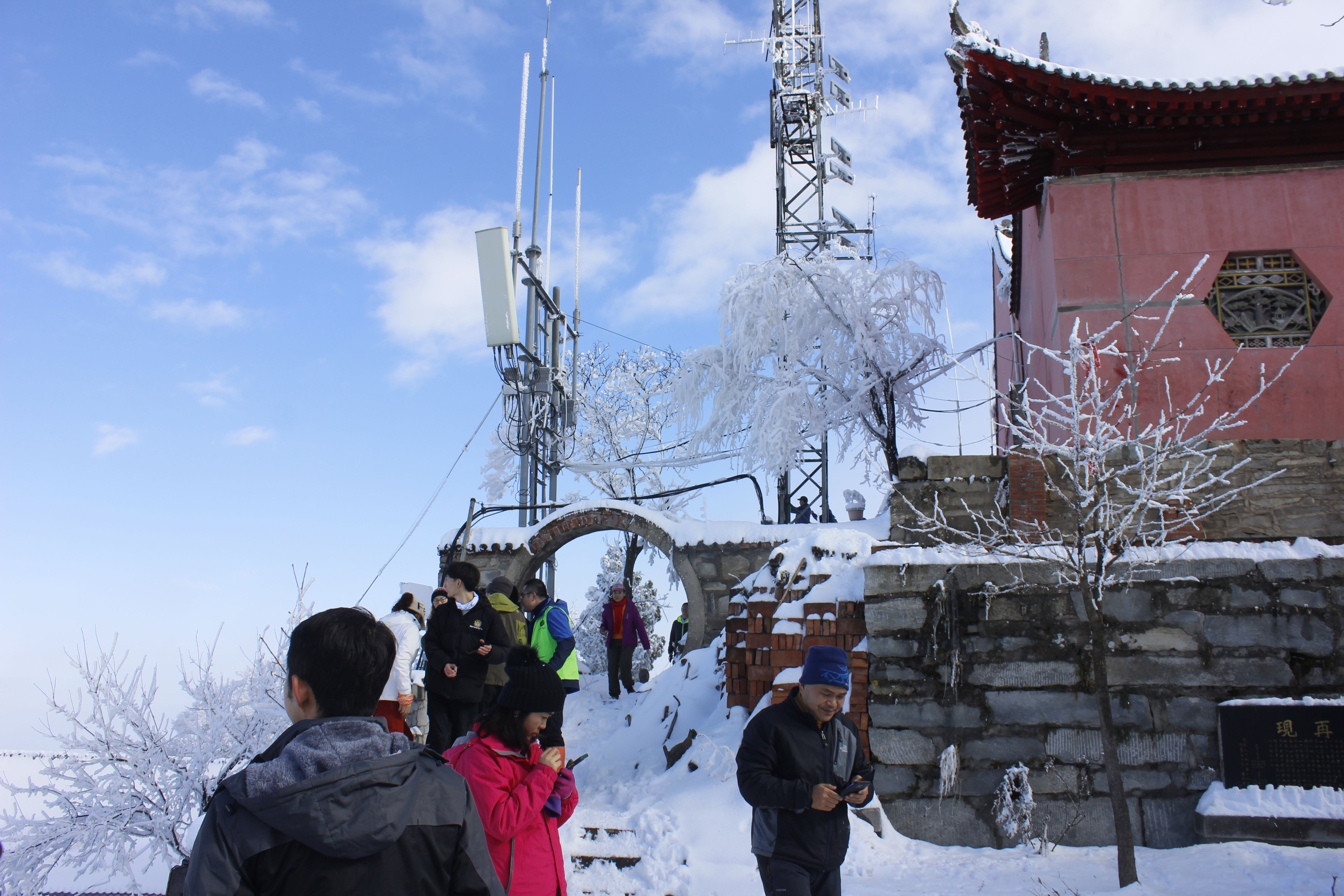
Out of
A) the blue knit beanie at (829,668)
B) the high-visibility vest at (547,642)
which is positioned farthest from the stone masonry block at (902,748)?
the blue knit beanie at (829,668)

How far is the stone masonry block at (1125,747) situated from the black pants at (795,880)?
3.25 metres

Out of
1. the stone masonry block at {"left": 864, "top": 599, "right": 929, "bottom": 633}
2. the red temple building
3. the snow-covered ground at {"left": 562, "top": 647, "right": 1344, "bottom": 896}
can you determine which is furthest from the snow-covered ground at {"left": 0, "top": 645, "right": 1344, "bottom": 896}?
the red temple building

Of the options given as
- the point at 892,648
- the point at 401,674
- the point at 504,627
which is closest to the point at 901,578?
the point at 892,648

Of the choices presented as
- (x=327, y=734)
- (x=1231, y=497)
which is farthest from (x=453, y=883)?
(x=1231, y=497)

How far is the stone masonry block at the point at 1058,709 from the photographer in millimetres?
5953

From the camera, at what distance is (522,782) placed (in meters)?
2.84

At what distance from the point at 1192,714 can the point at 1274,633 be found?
776 millimetres

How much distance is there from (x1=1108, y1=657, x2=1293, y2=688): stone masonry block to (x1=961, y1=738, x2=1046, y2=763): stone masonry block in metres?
0.69

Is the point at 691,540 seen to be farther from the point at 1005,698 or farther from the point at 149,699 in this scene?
the point at 149,699

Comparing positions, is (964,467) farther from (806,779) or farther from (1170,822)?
(806,779)

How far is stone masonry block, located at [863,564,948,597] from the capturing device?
249 inches

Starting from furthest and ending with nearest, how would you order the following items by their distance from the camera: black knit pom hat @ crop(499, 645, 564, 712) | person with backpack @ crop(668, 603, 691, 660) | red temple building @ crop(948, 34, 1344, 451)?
person with backpack @ crop(668, 603, 691, 660), red temple building @ crop(948, 34, 1344, 451), black knit pom hat @ crop(499, 645, 564, 712)

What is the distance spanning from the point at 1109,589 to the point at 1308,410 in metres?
4.21

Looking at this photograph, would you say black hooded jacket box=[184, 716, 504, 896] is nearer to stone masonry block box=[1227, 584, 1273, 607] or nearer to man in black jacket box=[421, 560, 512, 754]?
man in black jacket box=[421, 560, 512, 754]
